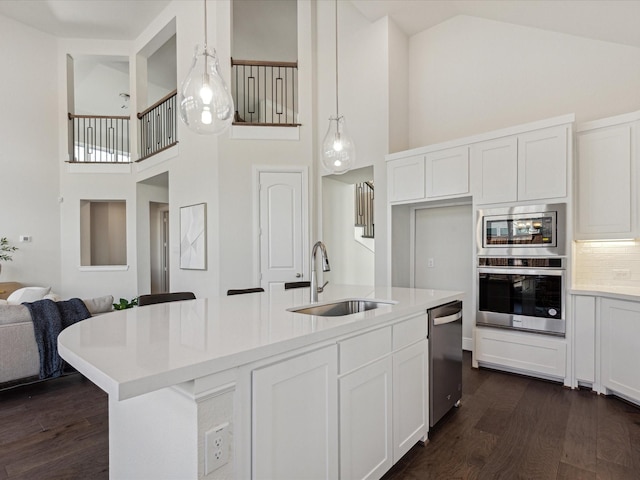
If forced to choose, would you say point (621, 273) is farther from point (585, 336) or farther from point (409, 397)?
point (409, 397)

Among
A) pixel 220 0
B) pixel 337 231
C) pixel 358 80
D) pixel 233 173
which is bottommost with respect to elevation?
pixel 337 231

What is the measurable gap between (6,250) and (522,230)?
7813mm

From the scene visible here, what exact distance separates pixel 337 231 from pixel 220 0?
3608 millimetres

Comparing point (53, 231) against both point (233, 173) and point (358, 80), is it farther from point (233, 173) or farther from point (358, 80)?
point (358, 80)

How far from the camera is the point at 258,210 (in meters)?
4.94

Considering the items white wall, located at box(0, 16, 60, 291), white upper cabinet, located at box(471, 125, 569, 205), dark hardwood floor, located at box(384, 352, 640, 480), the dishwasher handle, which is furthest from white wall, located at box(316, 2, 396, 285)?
white wall, located at box(0, 16, 60, 291)

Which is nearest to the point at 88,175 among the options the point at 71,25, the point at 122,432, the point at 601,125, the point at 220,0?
the point at 71,25

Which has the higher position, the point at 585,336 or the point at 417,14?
the point at 417,14

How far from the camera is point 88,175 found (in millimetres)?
6809

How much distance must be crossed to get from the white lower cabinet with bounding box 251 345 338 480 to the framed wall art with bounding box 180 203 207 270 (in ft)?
12.8

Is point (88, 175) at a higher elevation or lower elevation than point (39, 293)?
higher

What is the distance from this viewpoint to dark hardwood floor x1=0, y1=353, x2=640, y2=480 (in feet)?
6.53

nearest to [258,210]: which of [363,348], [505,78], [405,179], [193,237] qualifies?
[193,237]

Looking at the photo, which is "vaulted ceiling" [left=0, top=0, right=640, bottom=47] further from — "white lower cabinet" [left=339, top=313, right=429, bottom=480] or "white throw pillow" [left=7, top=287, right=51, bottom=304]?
"white throw pillow" [left=7, top=287, right=51, bottom=304]
